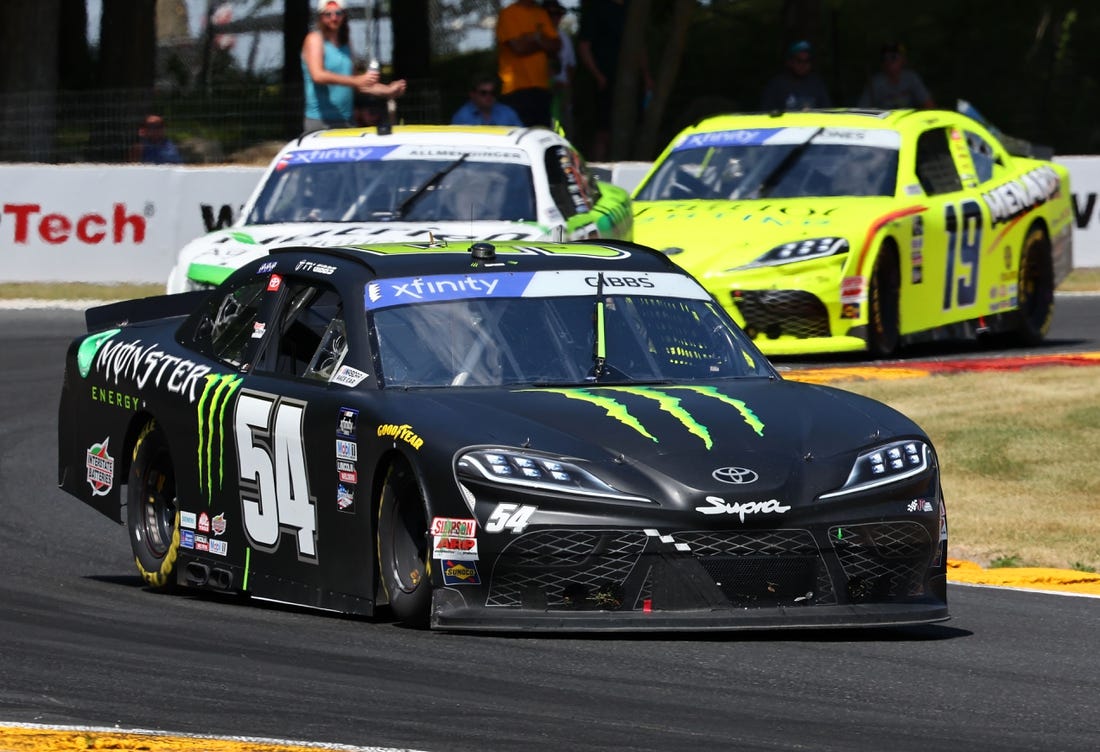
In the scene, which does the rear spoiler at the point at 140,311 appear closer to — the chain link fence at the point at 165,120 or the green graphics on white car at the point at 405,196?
the green graphics on white car at the point at 405,196

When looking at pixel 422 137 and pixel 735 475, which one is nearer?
pixel 735 475

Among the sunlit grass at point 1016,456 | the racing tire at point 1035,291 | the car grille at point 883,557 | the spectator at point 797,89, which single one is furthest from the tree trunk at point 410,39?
the car grille at point 883,557

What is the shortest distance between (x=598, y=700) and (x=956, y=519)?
4616 mm

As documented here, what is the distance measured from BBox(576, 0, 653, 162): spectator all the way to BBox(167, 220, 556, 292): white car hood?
→ 11.5 metres

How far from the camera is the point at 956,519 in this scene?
10.2 meters

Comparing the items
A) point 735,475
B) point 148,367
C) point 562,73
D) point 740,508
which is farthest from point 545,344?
point 562,73

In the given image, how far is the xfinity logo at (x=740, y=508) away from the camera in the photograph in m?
6.68

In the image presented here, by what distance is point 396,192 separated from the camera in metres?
13.7

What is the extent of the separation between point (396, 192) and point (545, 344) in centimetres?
620

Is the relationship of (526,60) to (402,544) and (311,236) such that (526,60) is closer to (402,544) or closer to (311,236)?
(311,236)

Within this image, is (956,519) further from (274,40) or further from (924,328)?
(274,40)

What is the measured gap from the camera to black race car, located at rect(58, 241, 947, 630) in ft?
22.0

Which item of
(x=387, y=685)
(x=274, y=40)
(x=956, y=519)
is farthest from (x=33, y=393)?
(x=274, y=40)

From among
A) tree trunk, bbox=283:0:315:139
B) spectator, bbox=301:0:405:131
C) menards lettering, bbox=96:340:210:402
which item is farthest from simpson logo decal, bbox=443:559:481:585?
tree trunk, bbox=283:0:315:139
